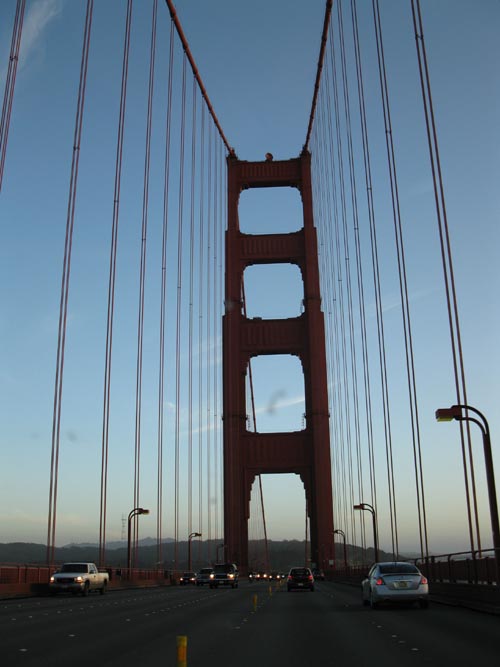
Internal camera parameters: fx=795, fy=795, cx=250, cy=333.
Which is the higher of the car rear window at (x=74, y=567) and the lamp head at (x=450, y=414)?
the lamp head at (x=450, y=414)

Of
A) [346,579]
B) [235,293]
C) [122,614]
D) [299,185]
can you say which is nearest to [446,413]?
[122,614]

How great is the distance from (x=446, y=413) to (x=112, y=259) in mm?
21413

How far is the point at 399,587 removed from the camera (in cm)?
2069

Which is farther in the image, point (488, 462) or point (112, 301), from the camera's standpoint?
point (112, 301)

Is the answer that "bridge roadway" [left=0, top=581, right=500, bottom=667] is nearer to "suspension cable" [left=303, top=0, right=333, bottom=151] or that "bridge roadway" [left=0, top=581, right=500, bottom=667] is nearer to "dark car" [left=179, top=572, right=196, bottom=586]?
"suspension cable" [left=303, top=0, right=333, bottom=151]

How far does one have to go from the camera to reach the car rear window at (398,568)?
21.2m

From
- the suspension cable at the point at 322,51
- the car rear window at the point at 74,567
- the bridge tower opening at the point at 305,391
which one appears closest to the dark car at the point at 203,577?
the bridge tower opening at the point at 305,391

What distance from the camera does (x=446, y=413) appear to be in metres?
21.7

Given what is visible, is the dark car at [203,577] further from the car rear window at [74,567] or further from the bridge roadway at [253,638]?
the bridge roadway at [253,638]

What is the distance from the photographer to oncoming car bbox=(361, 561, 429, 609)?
20.6 metres

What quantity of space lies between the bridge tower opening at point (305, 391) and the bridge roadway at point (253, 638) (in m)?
37.1

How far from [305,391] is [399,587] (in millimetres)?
38569

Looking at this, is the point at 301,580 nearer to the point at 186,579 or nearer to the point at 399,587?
the point at 399,587

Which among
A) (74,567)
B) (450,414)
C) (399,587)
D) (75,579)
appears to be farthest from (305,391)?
(399,587)
